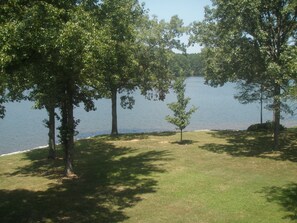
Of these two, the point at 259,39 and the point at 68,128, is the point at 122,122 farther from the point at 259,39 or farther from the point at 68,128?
the point at 68,128

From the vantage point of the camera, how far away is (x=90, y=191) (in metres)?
17.8

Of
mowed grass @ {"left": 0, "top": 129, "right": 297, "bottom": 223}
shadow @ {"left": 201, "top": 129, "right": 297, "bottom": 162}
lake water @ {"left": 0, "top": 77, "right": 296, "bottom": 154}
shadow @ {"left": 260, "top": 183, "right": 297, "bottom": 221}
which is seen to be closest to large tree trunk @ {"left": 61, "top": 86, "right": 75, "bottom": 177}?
mowed grass @ {"left": 0, "top": 129, "right": 297, "bottom": 223}

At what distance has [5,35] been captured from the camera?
37.0 ft

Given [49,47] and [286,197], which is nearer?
[49,47]

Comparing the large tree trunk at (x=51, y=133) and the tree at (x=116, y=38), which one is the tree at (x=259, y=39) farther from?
the large tree trunk at (x=51, y=133)

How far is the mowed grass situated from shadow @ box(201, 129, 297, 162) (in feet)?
0.23

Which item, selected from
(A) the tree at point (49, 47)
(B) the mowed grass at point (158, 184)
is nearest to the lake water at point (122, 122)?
(B) the mowed grass at point (158, 184)

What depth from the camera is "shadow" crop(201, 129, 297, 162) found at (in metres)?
24.6

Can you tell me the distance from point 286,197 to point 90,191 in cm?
927

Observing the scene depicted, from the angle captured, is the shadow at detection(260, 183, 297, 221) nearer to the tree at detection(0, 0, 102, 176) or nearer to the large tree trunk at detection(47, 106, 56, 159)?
the tree at detection(0, 0, 102, 176)

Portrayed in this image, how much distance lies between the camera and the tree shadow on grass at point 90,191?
579 inches

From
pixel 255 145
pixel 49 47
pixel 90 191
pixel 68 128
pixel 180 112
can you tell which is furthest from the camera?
pixel 180 112

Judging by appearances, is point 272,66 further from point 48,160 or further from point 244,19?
point 48,160

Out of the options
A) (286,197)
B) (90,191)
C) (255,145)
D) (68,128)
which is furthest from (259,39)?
(90,191)
